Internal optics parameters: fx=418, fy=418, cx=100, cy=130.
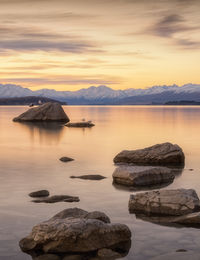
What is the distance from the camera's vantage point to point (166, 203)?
452 inches

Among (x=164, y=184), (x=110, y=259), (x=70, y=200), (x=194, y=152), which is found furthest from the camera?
(x=194, y=152)

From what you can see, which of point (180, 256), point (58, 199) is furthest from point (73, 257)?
point (58, 199)

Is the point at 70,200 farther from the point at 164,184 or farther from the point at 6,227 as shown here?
the point at 164,184

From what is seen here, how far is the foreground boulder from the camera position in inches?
342

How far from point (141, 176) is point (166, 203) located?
3815 millimetres

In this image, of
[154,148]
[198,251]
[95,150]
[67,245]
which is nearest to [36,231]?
[67,245]

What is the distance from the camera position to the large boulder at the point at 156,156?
20453mm

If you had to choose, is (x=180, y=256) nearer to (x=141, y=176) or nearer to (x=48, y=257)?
(x=48, y=257)

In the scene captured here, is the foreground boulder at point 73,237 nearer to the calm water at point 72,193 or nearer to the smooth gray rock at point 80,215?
the calm water at point 72,193

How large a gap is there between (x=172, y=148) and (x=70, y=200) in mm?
9759

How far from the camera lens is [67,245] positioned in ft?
28.5

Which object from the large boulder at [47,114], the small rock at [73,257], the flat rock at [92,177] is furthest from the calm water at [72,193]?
the large boulder at [47,114]

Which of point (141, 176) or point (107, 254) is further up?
point (141, 176)

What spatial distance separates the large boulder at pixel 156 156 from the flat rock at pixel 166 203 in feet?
27.5
